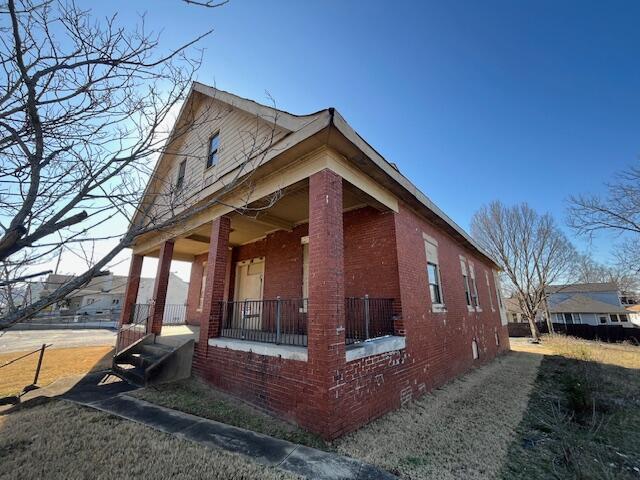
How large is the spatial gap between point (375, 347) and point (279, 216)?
4.95 meters

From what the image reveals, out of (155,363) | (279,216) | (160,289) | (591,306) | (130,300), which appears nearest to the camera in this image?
(155,363)

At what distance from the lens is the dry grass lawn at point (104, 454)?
3.04 meters

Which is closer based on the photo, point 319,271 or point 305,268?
point 319,271

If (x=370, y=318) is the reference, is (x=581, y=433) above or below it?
below

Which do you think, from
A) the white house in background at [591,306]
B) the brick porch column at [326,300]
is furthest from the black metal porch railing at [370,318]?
the white house in background at [591,306]

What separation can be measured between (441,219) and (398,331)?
14.6 feet

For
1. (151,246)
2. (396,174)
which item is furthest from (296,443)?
(151,246)

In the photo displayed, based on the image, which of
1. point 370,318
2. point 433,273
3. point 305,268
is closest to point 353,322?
point 370,318

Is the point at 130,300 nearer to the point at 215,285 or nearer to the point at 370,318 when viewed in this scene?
the point at 215,285

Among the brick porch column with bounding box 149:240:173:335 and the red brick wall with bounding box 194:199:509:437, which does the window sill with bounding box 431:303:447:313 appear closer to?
the red brick wall with bounding box 194:199:509:437

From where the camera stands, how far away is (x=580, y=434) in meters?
4.70

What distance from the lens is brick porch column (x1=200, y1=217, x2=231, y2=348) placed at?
6602 mm

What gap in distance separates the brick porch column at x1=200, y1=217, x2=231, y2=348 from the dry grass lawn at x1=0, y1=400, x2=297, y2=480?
7.71 feet

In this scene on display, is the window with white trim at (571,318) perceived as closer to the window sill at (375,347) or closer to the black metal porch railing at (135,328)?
the window sill at (375,347)
